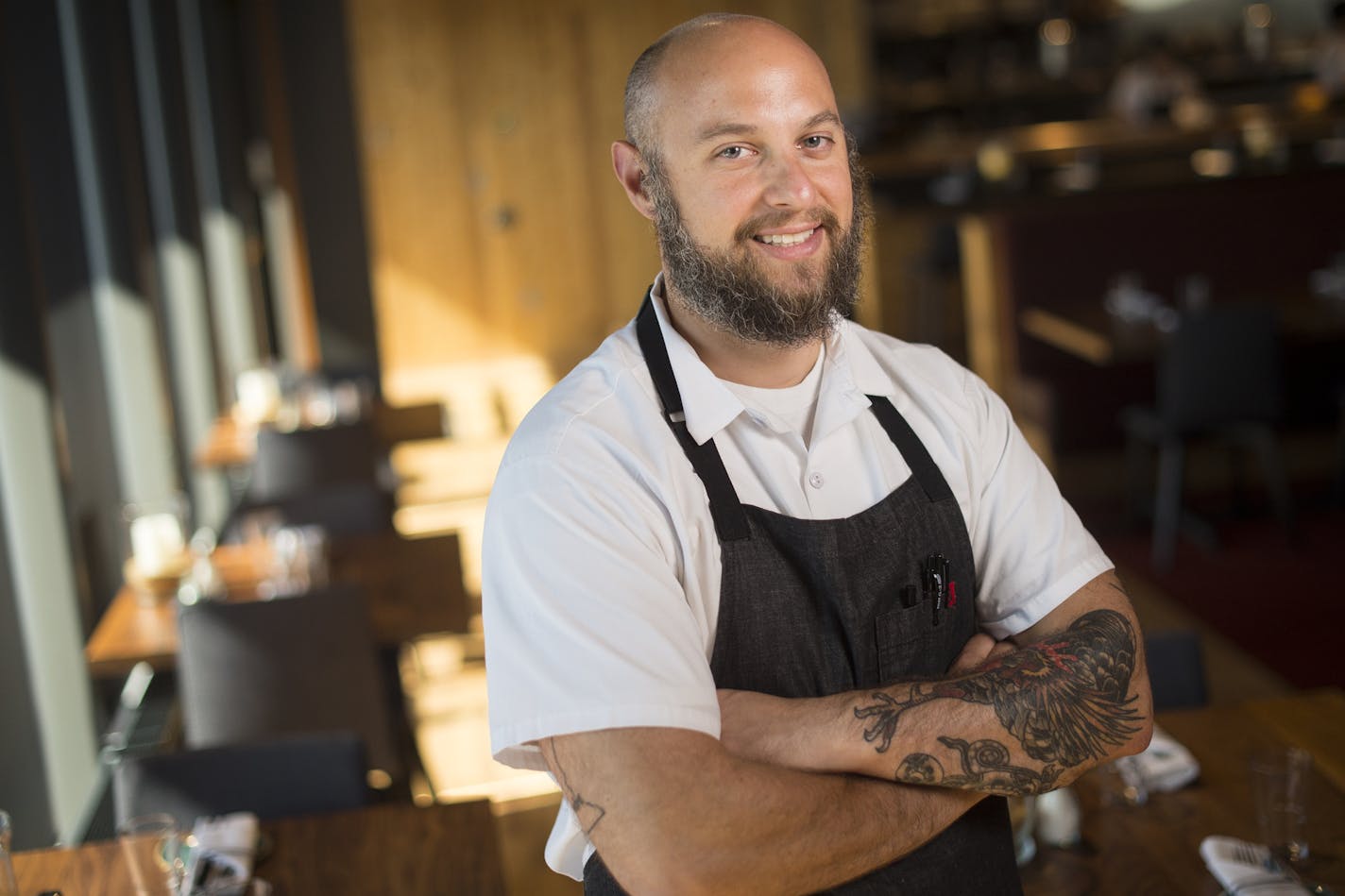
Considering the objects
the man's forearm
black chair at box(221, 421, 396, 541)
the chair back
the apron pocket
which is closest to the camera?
the man's forearm

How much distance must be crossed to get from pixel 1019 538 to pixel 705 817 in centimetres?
52

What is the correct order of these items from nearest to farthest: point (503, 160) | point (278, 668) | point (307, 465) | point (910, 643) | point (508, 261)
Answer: point (910, 643) → point (278, 668) → point (307, 465) → point (503, 160) → point (508, 261)

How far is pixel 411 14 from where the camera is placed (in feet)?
31.2

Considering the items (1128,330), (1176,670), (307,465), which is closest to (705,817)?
(1176,670)

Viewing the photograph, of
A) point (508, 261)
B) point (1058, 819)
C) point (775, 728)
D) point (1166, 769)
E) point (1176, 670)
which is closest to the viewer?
point (775, 728)

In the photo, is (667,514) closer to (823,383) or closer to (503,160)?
(823,383)

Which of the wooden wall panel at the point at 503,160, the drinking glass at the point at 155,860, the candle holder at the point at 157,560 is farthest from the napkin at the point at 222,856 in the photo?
the wooden wall panel at the point at 503,160

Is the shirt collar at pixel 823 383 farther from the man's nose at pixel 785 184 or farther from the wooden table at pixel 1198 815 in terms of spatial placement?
the wooden table at pixel 1198 815

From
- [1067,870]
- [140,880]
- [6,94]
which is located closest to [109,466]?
[6,94]

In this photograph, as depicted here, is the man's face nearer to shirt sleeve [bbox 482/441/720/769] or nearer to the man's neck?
the man's neck

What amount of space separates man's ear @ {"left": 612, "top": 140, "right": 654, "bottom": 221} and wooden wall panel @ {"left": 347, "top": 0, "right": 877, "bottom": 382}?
822cm

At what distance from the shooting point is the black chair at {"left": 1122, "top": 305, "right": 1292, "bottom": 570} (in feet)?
16.7

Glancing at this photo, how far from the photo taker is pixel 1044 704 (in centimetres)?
142

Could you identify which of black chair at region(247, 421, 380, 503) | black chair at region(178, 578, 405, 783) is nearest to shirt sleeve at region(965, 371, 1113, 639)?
black chair at region(178, 578, 405, 783)
